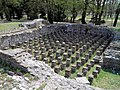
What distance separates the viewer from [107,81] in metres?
12.6

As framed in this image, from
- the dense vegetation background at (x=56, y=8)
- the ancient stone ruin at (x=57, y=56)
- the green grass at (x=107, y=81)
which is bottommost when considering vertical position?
the green grass at (x=107, y=81)

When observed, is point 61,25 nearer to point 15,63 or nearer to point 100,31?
point 100,31

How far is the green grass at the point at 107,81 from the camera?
38.9 feet

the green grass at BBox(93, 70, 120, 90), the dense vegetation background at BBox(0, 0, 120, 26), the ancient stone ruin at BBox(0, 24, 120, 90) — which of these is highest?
the dense vegetation background at BBox(0, 0, 120, 26)

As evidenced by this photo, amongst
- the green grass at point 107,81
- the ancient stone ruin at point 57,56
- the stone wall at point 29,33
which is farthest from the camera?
the stone wall at point 29,33

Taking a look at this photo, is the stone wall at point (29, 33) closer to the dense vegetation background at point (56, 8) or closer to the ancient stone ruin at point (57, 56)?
the ancient stone ruin at point (57, 56)

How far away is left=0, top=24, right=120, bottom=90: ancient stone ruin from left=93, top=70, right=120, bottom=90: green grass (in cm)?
35

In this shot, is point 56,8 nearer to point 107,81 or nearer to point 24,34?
point 24,34

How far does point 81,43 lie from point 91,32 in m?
6.22

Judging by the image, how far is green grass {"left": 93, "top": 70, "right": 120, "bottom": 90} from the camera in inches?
467

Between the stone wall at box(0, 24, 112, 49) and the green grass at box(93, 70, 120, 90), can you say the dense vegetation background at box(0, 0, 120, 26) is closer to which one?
the stone wall at box(0, 24, 112, 49)

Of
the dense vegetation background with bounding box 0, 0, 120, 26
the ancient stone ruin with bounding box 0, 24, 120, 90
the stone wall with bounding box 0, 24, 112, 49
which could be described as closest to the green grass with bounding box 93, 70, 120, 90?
the ancient stone ruin with bounding box 0, 24, 120, 90

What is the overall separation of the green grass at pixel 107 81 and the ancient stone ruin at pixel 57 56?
352 millimetres

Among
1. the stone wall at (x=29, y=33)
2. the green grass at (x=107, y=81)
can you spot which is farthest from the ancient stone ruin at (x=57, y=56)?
the green grass at (x=107, y=81)
